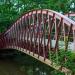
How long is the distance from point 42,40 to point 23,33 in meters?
5.89

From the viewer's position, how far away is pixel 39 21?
55.9 feet

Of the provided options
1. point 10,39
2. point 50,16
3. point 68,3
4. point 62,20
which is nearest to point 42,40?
point 50,16

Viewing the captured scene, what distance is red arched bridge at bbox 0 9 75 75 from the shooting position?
40.0 feet

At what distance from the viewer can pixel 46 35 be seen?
1672 centimetres

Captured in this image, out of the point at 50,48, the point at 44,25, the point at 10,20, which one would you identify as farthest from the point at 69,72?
the point at 10,20

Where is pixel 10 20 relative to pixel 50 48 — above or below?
below

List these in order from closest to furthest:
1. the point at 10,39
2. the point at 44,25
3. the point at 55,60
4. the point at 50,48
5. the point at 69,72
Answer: the point at 69,72 → the point at 55,60 → the point at 50,48 → the point at 44,25 → the point at 10,39

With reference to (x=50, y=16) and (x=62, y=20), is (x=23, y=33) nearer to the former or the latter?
(x=50, y=16)

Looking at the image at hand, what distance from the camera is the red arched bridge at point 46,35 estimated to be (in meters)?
12.2

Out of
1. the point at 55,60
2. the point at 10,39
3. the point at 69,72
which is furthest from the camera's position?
the point at 10,39

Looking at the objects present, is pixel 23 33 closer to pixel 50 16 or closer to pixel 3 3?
pixel 50 16

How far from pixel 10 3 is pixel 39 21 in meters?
24.8

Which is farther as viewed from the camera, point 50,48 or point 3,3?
point 3,3

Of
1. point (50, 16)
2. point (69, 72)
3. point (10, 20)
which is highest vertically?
point (50, 16)
